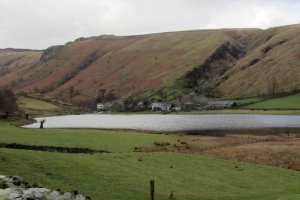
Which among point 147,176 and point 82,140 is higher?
point 82,140

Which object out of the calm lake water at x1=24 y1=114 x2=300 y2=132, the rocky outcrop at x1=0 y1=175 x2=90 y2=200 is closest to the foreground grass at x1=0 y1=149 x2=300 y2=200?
the rocky outcrop at x1=0 y1=175 x2=90 y2=200

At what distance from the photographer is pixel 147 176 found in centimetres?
4094

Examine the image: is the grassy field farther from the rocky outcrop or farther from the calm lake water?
the calm lake water

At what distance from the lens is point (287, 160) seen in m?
57.8

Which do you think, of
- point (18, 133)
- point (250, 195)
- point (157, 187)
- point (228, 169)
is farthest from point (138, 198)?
point (18, 133)

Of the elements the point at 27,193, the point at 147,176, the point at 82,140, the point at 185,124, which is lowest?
the point at 147,176

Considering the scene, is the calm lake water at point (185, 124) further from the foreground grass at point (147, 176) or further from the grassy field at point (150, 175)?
the foreground grass at point (147, 176)

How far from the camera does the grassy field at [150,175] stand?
35.3 m

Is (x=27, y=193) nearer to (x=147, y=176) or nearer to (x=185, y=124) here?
(x=147, y=176)

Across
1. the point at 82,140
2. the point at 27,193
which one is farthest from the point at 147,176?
the point at 82,140

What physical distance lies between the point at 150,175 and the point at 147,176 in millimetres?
690

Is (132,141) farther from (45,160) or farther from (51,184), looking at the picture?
(51,184)

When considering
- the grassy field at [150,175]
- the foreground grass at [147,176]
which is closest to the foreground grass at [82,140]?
the grassy field at [150,175]

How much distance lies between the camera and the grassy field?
35281 millimetres
